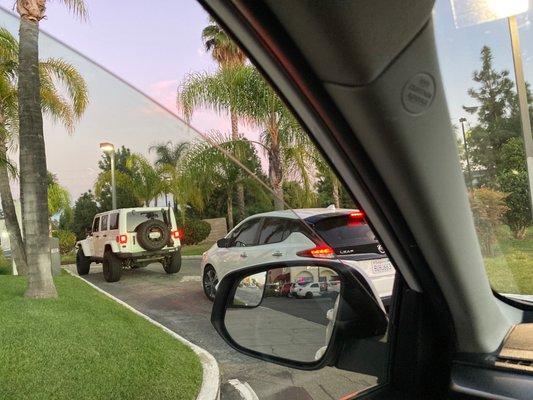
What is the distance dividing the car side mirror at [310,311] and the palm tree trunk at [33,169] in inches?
26.5

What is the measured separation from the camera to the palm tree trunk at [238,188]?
3.67 feet

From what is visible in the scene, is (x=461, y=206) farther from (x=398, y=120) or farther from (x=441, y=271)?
(x=398, y=120)

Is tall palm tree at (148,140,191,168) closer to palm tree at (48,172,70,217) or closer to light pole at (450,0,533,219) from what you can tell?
palm tree at (48,172,70,217)

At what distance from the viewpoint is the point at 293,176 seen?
1160mm

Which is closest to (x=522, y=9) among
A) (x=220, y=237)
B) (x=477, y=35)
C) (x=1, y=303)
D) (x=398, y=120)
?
(x=477, y=35)

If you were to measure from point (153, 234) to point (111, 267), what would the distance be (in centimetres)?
21

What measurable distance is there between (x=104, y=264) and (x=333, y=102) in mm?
885

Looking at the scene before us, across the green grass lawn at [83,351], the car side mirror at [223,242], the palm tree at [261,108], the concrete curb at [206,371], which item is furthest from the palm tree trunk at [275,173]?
the concrete curb at [206,371]

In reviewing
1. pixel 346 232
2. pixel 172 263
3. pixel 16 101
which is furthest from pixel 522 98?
pixel 16 101

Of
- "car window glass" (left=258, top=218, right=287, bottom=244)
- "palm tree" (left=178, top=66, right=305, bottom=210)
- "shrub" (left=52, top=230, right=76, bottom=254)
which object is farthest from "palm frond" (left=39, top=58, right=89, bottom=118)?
"car window glass" (left=258, top=218, right=287, bottom=244)

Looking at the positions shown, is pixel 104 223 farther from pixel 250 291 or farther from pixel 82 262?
pixel 250 291

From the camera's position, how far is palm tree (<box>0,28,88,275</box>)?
1.18 metres

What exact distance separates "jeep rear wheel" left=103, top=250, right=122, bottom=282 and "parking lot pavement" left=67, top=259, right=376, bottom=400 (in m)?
0.02

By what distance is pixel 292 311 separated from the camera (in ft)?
4.20
